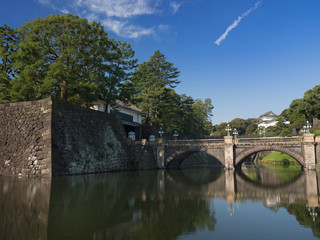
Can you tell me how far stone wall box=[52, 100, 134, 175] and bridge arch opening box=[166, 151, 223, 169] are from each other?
7065 millimetres

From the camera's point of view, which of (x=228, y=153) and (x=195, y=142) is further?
(x=195, y=142)

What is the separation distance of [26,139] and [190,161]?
41.1 metres

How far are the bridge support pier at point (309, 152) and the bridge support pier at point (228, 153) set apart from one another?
30.8 ft

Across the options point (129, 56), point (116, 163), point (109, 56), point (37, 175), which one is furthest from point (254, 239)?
point (129, 56)

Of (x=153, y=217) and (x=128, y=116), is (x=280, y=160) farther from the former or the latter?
(x=153, y=217)

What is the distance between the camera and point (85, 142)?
3116cm

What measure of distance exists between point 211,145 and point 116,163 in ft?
46.4

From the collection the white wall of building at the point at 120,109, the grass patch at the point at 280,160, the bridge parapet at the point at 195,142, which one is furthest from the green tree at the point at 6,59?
the grass patch at the point at 280,160

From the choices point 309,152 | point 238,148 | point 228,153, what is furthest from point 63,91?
point 309,152

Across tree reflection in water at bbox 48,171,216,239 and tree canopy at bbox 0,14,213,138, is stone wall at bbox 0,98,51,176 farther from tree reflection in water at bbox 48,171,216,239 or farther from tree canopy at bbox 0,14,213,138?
tree reflection in water at bbox 48,171,216,239

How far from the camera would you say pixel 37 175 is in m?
25.0

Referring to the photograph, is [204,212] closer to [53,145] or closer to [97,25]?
[53,145]

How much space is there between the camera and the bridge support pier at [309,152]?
33625mm

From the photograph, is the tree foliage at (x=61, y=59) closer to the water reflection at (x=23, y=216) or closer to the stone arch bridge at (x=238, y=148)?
the stone arch bridge at (x=238, y=148)
